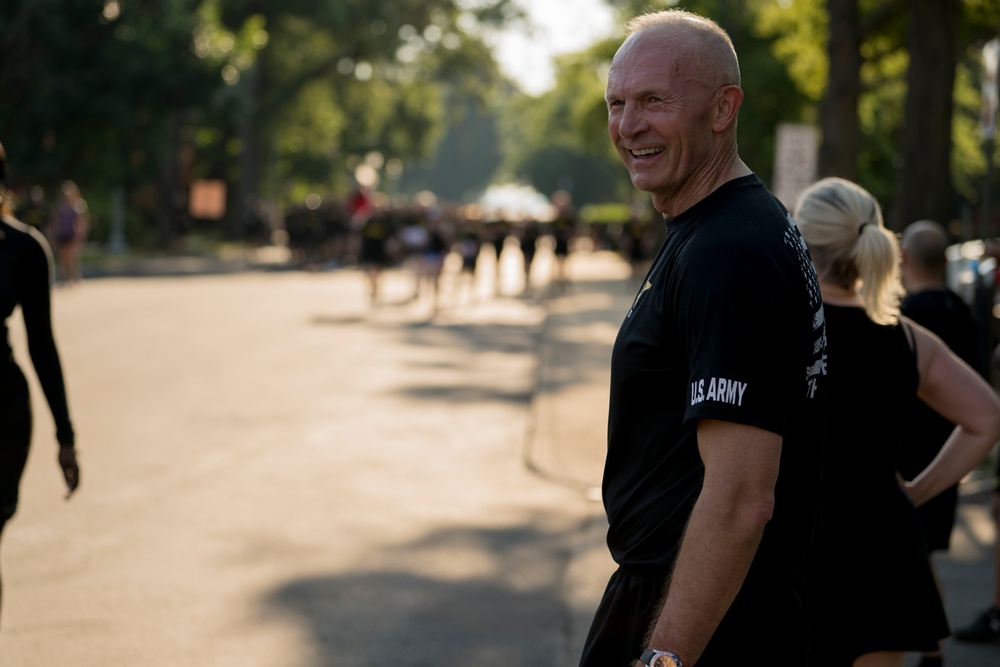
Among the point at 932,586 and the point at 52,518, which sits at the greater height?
the point at 932,586

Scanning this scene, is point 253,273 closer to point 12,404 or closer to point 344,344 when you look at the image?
point 344,344

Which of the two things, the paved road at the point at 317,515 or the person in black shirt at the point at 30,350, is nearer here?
the person in black shirt at the point at 30,350

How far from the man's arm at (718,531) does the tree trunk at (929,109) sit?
11965 millimetres

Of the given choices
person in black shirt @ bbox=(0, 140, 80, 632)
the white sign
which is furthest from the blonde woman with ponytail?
the white sign

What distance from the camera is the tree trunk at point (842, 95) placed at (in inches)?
607

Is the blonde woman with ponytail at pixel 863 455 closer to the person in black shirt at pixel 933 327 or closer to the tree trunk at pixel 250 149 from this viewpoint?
the person in black shirt at pixel 933 327

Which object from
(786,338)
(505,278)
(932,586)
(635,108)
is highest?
(635,108)

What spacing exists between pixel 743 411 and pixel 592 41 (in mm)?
44673

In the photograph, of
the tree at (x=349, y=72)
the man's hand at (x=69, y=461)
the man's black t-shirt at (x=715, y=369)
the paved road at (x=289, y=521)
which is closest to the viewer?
the man's black t-shirt at (x=715, y=369)

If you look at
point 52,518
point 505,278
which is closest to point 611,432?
point 52,518

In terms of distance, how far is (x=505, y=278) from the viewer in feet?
136

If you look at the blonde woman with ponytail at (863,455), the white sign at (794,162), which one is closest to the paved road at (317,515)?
the blonde woman with ponytail at (863,455)

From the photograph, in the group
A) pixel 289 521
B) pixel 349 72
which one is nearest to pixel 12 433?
pixel 289 521

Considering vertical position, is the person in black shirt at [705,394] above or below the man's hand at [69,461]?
above
